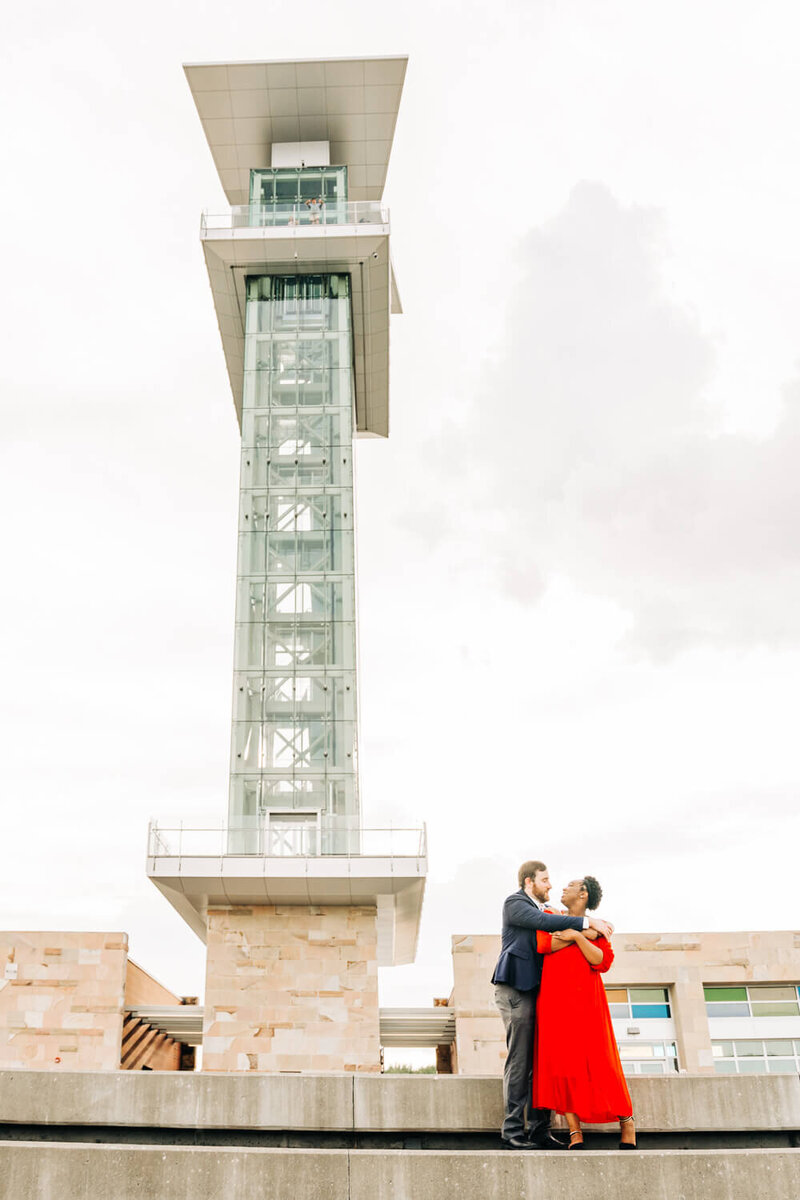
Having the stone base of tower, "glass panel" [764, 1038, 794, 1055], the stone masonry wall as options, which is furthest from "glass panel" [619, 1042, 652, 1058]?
the stone masonry wall

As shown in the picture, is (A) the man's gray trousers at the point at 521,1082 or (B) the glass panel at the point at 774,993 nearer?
(A) the man's gray trousers at the point at 521,1082

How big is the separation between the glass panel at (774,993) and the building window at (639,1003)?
2514 mm

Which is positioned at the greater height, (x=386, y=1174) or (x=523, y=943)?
(x=523, y=943)

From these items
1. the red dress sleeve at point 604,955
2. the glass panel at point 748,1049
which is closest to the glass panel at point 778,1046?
the glass panel at point 748,1049

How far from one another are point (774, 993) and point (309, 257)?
27.2 metres

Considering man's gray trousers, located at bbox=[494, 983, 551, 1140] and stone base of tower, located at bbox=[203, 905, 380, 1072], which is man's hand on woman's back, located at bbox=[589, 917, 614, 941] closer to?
man's gray trousers, located at bbox=[494, 983, 551, 1140]

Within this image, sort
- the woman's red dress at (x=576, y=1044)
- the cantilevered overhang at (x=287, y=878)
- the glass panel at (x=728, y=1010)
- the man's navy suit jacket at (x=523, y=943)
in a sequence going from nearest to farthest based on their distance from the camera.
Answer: the woman's red dress at (x=576, y=1044) < the man's navy suit jacket at (x=523, y=943) < the cantilevered overhang at (x=287, y=878) < the glass panel at (x=728, y=1010)

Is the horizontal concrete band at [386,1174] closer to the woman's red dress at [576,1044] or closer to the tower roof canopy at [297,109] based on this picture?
the woman's red dress at [576,1044]

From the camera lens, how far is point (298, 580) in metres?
32.2

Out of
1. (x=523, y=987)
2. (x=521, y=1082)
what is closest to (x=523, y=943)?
(x=523, y=987)

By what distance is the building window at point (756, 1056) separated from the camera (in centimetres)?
2800

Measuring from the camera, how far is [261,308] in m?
36.4

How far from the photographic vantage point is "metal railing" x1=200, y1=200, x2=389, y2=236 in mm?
36344

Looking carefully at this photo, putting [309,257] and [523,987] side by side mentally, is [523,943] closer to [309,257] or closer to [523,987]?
[523,987]
